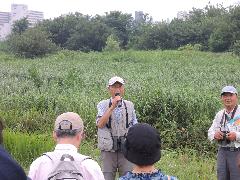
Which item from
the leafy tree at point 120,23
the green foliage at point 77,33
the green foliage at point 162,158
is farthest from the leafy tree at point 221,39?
the green foliage at point 162,158

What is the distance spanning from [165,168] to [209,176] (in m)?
0.68

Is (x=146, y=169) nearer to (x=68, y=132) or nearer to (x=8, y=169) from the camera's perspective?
(x=68, y=132)

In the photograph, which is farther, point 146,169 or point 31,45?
point 31,45

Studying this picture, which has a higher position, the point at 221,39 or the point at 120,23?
the point at 120,23

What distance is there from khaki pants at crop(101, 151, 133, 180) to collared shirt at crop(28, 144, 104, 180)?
2.24 meters

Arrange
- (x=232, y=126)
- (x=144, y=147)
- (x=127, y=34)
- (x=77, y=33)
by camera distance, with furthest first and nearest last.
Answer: (x=127, y=34), (x=77, y=33), (x=232, y=126), (x=144, y=147)

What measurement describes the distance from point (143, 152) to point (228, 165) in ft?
9.00

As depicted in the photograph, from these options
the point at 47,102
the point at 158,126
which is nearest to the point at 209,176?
the point at 158,126

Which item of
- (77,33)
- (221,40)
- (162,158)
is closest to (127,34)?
(77,33)

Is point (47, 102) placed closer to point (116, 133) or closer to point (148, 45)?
point (116, 133)

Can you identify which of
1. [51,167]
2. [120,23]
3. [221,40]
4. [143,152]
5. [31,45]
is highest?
[120,23]

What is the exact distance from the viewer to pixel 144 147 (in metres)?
2.51

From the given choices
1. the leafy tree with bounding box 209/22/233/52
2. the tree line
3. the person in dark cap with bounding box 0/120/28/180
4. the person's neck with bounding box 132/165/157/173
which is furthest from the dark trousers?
the leafy tree with bounding box 209/22/233/52

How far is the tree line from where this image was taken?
1528 inches
